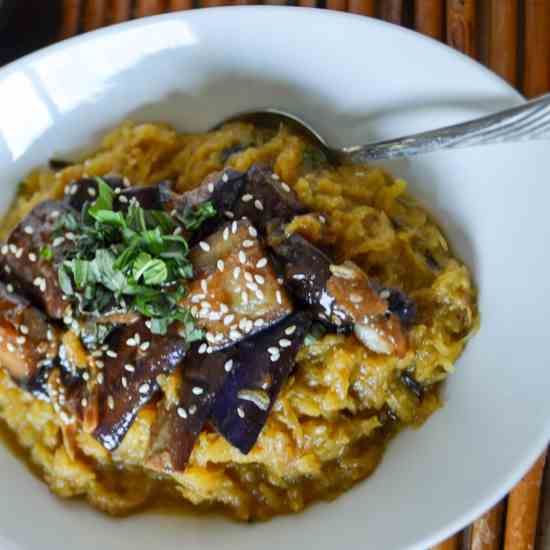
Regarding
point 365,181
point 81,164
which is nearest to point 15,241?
point 81,164

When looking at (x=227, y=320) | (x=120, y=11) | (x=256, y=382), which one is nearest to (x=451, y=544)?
(x=256, y=382)

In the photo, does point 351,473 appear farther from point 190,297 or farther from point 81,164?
point 81,164

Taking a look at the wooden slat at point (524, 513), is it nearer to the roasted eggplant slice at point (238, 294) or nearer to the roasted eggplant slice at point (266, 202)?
the roasted eggplant slice at point (238, 294)

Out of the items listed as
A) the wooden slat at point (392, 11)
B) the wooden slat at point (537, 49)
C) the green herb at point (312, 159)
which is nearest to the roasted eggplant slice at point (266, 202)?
the green herb at point (312, 159)

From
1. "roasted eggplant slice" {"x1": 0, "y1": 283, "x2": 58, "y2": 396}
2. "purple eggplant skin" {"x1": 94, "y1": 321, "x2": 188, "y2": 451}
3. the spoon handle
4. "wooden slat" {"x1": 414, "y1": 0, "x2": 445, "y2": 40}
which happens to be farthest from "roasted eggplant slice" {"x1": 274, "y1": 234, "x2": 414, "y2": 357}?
"wooden slat" {"x1": 414, "y1": 0, "x2": 445, "y2": 40}

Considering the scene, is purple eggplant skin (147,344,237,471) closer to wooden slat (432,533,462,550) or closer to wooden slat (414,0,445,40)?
wooden slat (432,533,462,550)

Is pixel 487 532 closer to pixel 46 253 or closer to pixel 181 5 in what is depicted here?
pixel 46 253

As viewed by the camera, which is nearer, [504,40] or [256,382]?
[256,382]
